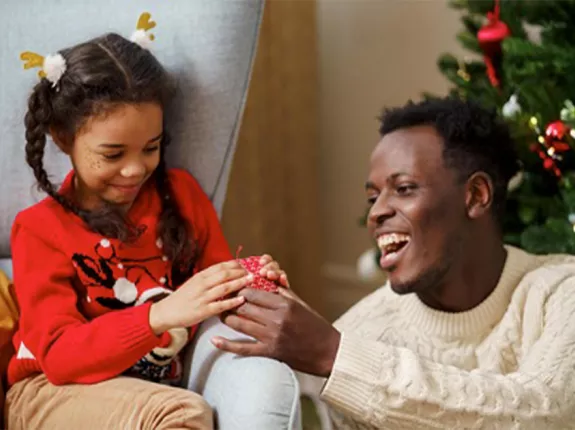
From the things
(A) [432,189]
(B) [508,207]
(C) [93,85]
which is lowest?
(B) [508,207]

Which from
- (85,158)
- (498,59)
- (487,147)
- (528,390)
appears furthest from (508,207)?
(85,158)

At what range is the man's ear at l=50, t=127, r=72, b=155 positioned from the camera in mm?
1350

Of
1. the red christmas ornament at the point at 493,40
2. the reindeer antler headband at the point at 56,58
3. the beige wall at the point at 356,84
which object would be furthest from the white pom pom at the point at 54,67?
the beige wall at the point at 356,84

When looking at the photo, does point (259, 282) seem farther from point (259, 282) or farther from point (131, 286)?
point (131, 286)

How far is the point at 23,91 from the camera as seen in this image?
4.79 feet

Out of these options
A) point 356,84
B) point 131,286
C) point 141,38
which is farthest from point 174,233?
point 356,84

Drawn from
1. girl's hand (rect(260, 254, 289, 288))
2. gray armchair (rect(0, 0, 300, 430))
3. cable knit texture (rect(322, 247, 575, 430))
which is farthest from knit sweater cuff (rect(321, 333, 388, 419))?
gray armchair (rect(0, 0, 300, 430))

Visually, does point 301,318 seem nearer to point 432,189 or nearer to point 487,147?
point 432,189

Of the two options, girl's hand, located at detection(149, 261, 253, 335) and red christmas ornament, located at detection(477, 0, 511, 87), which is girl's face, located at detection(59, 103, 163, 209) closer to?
girl's hand, located at detection(149, 261, 253, 335)

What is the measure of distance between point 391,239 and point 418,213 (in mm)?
68

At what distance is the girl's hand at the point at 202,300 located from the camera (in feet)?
4.00

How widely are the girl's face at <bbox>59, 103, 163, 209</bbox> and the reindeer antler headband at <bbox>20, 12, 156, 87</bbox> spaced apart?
0.10 metres

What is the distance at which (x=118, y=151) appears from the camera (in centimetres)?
131

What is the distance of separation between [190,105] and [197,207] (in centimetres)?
18
